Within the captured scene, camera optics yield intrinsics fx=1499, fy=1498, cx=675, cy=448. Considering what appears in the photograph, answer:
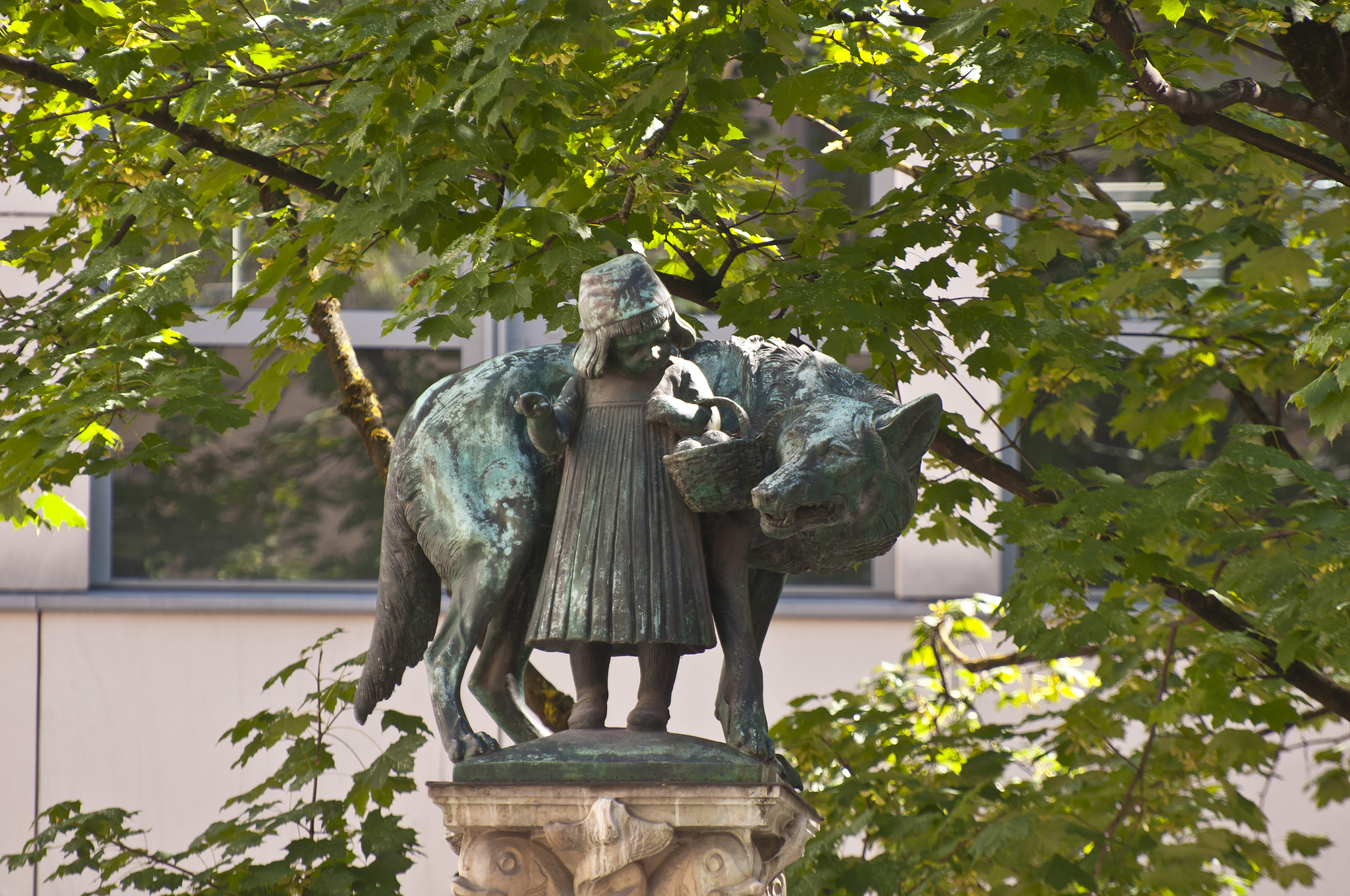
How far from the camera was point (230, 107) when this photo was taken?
5.64 m

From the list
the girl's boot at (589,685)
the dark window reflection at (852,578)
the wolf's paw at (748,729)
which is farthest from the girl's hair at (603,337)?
the dark window reflection at (852,578)

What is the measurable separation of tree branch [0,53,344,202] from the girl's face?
257 cm

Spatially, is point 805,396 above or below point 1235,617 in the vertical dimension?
above

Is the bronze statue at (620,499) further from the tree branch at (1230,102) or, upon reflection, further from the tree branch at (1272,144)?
the tree branch at (1272,144)

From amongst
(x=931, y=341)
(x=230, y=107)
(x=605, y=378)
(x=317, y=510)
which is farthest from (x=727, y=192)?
(x=317, y=510)

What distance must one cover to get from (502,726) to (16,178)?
725cm

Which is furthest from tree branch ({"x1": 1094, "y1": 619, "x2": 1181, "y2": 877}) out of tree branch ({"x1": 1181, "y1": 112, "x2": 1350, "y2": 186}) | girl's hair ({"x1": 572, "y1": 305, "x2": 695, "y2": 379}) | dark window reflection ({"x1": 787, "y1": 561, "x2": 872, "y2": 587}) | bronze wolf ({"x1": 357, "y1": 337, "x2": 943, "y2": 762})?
dark window reflection ({"x1": 787, "y1": 561, "x2": 872, "y2": 587})

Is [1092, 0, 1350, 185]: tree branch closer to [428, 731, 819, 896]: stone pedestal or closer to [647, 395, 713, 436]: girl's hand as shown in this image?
[647, 395, 713, 436]: girl's hand

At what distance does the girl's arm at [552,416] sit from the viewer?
10.4 ft

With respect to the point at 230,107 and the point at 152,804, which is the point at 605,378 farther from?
the point at 152,804

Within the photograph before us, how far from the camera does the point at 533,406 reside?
3.18 m

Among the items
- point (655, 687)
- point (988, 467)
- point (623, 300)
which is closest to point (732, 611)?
point (655, 687)

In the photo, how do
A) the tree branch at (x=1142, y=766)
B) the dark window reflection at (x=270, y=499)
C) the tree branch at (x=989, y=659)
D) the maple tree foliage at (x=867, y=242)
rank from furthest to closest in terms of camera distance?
the dark window reflection at (x=270, y=499), the tree branch at (x=989, y=659), the tree branch at (x=1142, y=766), the maple tree foliage at (x=867, y=242)

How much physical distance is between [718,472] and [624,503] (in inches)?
8.7
